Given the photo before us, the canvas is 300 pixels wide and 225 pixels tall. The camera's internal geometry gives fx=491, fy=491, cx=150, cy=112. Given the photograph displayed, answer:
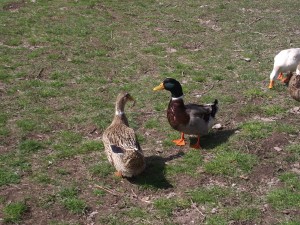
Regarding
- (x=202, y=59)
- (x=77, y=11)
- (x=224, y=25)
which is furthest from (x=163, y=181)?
(x=77, y=11)

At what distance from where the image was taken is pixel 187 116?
7516mm

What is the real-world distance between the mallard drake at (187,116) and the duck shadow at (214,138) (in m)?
0.18

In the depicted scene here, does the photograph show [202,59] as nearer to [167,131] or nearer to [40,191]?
[167,131]

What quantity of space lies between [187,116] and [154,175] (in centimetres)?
116

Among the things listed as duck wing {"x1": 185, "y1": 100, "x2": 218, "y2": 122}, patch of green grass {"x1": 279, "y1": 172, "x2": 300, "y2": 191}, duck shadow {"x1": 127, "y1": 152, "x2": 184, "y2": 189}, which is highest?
duck wing {"x1": 185, "y1": 100, "x2": 218, "y2": 122}

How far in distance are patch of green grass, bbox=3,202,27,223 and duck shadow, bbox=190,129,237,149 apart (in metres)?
2.97

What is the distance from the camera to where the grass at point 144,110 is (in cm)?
630

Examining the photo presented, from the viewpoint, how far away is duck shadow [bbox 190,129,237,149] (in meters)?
7.72

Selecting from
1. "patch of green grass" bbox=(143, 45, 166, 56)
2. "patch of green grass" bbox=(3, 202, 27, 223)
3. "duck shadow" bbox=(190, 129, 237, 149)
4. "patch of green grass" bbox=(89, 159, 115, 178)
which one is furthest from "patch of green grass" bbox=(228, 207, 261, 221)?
"patch of green grass" bbox=(143, 45, 166, 56)

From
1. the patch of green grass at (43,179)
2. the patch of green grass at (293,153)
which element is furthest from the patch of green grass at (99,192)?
the patch of green grass at (293,153)

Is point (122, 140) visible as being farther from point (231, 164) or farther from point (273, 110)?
point (273, 110)

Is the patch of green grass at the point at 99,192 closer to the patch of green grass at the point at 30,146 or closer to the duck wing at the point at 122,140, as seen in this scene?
the duck wing at the point at 122,140

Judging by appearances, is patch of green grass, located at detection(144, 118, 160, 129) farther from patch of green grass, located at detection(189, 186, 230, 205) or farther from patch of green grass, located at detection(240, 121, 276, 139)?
patch of green grass, located at detection(189, 186, 230, 205)

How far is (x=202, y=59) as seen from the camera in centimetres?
1130
